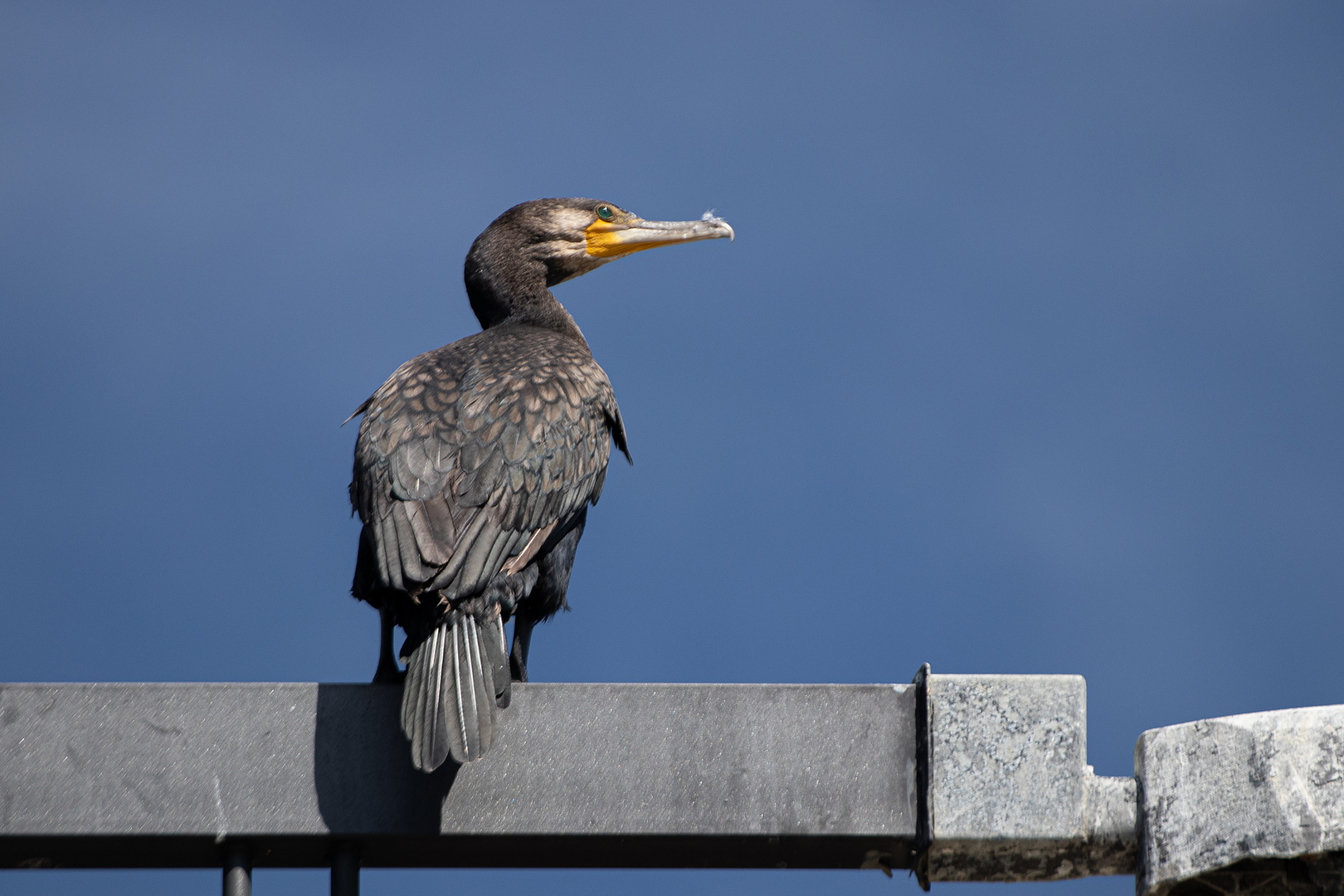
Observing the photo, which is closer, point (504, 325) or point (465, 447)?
point (465, 447)

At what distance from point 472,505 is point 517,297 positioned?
2.13 meters

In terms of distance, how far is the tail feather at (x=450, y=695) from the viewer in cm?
387

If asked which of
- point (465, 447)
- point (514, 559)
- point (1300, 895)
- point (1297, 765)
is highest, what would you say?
point (465, 447)

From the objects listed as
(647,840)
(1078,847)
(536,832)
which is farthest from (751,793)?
(1078,847)

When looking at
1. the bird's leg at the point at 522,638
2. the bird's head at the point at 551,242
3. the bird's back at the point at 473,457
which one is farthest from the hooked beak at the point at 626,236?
the bird's leg at the point at 522,638

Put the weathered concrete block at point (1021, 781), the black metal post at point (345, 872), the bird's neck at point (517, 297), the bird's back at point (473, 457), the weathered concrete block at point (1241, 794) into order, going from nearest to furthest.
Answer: the weathered concrete block at point (1241, 794)
the weathered concrete block at point (1021, 781)
the black metal post at point (345, 872)
the bird's back at point (473, 457)
the bird's neck at point (517, 297)

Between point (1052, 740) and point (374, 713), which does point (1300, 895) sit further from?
point (374, 713)

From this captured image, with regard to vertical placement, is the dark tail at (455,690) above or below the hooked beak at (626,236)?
below

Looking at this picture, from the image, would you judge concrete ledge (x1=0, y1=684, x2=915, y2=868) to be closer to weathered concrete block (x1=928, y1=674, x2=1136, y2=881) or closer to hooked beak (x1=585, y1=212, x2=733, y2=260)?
weathered concrete block (x1=928, y1=674, x2=1136, y2=881)

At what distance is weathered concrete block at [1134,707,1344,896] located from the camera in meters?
3.79

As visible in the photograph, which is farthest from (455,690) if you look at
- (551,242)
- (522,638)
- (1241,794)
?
(551,242)

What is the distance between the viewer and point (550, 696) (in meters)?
4.26

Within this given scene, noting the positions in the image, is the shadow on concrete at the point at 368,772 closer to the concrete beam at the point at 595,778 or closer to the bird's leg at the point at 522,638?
the concrete beam at the point at 595,778

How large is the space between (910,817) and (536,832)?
996 mm
